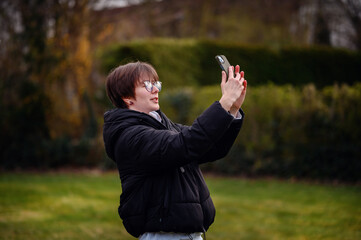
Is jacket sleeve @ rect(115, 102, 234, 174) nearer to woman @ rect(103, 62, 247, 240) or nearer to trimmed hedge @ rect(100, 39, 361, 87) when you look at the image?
woman @ rect(103, 62, 247, 240)

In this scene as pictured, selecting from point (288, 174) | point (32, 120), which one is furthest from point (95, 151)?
point (288, 174)

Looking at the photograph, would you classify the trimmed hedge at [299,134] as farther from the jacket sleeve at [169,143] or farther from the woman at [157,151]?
the jacket sleeve at [169,143]

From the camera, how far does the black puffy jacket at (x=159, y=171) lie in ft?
6.64

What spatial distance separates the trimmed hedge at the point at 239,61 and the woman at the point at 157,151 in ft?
32.9

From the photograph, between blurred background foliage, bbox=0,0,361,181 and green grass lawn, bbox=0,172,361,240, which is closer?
green grass lawn, bbox=0,172,361,240

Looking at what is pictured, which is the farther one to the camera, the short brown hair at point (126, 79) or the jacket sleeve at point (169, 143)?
the short brown hair at point (126, 79)

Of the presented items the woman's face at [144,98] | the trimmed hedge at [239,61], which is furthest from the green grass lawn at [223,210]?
the trimmed hedge at [239,61]

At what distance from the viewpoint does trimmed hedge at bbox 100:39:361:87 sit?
13.2 meters

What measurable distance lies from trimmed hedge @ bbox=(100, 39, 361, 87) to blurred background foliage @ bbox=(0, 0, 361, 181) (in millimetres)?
37

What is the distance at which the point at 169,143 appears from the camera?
80.7 inches

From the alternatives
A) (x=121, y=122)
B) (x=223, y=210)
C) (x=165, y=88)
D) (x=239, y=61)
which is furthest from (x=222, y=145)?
(x=239, y=61)

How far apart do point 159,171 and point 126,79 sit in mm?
534

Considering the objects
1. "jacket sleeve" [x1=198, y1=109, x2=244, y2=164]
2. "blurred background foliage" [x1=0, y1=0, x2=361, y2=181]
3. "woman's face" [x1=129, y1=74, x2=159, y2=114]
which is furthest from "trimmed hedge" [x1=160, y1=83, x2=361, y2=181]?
"woman's face" [x1=129, y1=74, x2=159, y2=114]

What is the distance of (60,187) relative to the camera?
9.53 meters
